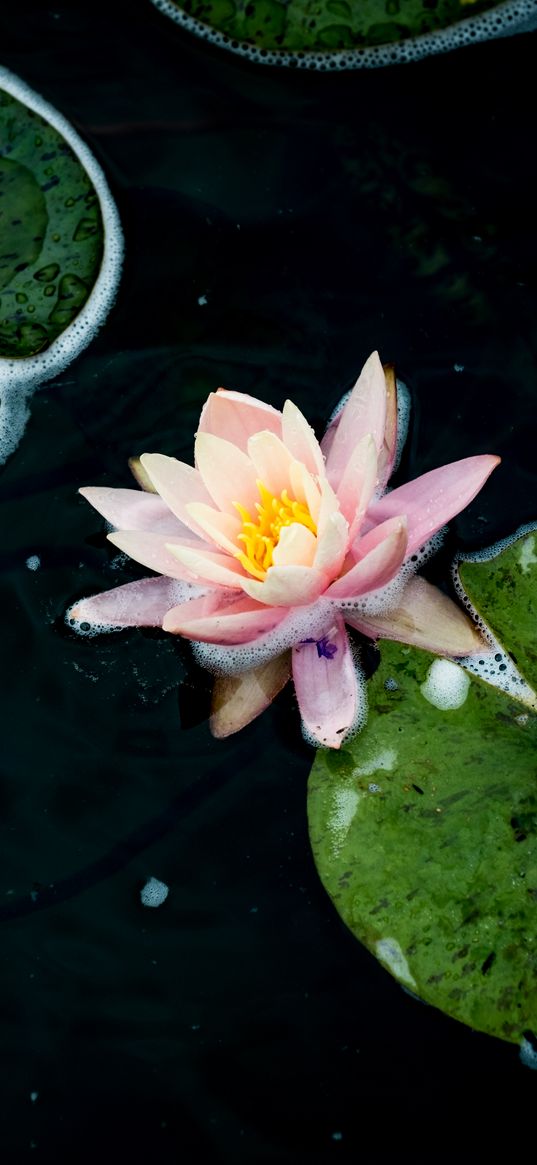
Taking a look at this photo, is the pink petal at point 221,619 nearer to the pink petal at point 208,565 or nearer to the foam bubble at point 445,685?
the pink petal at point 208,565

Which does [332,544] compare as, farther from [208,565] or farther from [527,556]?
[527,556]

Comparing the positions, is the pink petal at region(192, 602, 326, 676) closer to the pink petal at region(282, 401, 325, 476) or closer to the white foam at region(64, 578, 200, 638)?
the white foam at region(64, 578, 200, 638)

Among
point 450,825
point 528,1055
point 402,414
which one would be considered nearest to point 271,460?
point 402,414

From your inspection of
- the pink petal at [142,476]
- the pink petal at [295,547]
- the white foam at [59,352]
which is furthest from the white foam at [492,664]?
the white foam at [59,352]

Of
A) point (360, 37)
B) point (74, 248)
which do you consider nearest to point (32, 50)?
point (74, 248)

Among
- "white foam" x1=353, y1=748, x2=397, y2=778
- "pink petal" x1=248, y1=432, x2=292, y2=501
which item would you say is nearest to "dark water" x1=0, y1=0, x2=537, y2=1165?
"white foam" x1=353, y1=748, x2=397, y2=778

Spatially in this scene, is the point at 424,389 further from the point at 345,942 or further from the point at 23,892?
the point at 23,892
